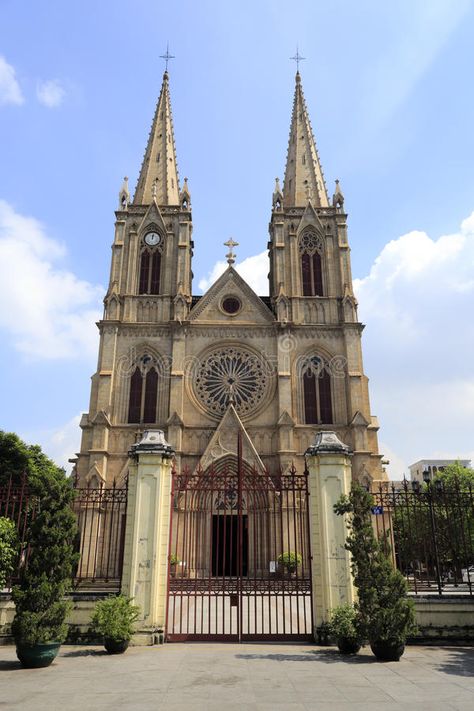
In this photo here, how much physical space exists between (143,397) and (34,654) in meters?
23.7

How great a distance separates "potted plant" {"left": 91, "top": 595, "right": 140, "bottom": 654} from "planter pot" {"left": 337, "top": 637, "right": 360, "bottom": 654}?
162 inches

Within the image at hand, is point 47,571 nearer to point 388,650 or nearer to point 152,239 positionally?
point 388,650

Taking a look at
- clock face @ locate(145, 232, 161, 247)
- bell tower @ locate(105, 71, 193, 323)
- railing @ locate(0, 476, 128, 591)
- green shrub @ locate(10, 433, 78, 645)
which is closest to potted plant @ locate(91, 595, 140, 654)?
green shrub @ locate(10, 433, 78, 645)

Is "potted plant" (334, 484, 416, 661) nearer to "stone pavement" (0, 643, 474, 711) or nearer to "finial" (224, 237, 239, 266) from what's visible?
"stone pavement" (0, 643, 474, 711)

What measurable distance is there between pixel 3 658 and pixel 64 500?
309 centimetres

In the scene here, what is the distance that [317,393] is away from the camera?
108 ft

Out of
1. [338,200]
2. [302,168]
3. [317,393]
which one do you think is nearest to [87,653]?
[317,393]

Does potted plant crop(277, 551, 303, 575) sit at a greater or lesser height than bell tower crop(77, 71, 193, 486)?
lesser

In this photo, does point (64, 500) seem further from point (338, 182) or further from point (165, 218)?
point (338, 182)

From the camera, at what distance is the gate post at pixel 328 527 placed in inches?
449

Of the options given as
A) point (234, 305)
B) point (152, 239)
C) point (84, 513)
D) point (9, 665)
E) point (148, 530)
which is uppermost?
point (152, 239)

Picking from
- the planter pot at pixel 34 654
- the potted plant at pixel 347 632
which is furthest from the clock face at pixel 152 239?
the planter pot at pixel 34 654

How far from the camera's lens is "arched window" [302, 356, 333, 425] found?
32.5m

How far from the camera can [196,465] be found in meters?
30.7
